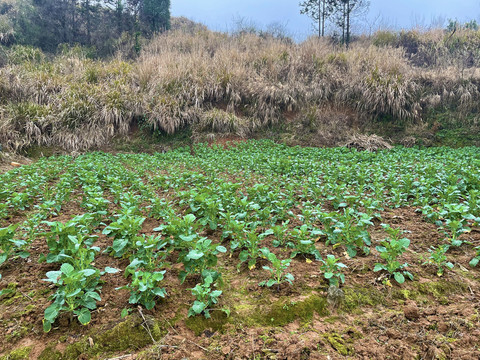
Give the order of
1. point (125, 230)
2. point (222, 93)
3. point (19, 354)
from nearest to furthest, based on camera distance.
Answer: point (19, 354) < point (125, 230) < point (222, 93)

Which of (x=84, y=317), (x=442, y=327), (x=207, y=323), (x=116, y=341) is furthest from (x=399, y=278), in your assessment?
(x=84, y=317)

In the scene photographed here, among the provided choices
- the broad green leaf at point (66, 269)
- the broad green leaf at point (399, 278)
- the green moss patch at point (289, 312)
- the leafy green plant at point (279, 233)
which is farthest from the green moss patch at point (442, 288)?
the broad green leaf at point (66, 269)

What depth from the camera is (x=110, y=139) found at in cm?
1027

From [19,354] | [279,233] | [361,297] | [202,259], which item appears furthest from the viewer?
[279,233]

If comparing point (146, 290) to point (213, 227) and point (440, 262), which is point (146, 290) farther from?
point (440, 262)

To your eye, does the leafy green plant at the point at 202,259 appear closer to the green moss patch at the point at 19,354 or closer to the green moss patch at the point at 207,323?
the green moss patch at the point at 207,323

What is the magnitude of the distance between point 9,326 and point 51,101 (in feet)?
37.8

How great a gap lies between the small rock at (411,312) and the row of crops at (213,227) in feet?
1.05

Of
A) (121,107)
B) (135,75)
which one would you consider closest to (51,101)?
(121,107)

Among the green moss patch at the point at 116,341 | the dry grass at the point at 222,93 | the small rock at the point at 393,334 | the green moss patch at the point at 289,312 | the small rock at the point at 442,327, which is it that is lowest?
the green moss patch at the point at 289,312

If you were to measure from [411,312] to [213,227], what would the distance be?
67.7 inches

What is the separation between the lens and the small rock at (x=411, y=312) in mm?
1586

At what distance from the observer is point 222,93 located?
37.8 ft

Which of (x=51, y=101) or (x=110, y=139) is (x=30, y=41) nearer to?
(x=51, y=101)
